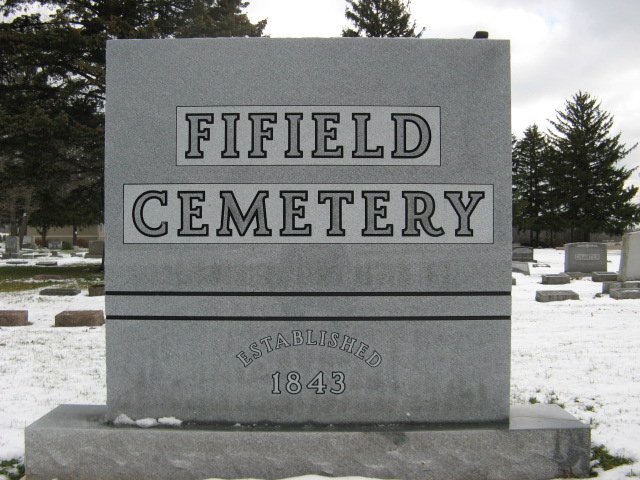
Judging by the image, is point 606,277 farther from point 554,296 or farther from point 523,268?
point 523,268

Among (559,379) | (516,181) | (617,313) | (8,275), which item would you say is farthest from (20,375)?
(516,181)

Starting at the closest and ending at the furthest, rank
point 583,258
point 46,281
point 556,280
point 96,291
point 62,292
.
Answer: point 96,291
point 62,292
point 556,280
point 46,281
point 583,258

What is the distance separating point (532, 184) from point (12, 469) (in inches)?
2211

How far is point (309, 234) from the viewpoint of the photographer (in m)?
Result: 3.55

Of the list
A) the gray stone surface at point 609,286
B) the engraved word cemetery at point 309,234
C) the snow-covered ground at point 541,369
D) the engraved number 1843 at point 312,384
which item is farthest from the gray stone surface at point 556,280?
the engraved number 1843 at point 312,384

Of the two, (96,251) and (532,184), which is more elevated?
(532,184)

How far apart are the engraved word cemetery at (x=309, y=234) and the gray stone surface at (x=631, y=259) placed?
472 inches

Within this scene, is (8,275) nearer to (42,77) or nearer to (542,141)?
(42,77)

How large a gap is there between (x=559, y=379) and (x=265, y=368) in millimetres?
3520

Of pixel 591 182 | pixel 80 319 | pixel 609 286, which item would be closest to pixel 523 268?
pixel 609 286

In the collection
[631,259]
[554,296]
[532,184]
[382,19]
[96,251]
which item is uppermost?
[382,19]

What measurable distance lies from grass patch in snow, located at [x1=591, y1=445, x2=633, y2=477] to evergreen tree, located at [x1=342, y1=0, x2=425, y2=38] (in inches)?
1239

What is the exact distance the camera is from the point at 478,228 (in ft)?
11.7

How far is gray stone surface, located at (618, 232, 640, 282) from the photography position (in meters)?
14.0
